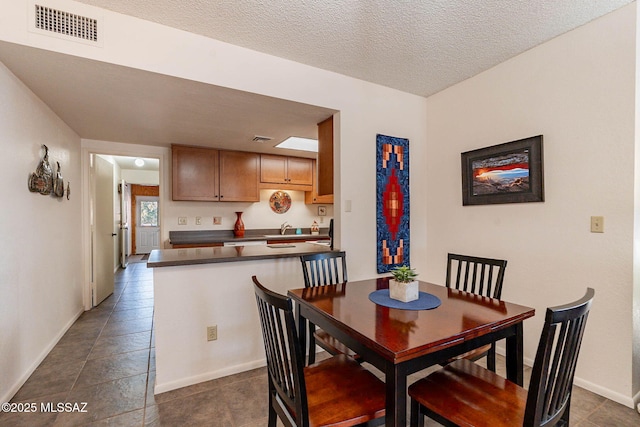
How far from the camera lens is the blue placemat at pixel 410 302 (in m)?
1.51

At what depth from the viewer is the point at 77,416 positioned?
1775 millimetres

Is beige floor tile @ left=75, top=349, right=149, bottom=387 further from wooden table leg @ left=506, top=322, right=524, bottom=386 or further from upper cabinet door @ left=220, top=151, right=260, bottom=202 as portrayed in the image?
wooden table leg @ left=506, top=322, right=524, bottom=386

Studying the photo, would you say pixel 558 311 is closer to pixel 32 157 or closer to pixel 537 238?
pixel 537 238

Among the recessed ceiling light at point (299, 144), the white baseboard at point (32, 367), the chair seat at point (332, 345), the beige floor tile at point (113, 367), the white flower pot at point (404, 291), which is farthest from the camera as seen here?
the recessed ceiling light at point (299, 144)

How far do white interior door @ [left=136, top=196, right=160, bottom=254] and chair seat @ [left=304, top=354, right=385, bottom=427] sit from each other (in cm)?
842

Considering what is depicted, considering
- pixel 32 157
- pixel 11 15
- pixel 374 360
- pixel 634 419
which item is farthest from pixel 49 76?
pixel 634 419

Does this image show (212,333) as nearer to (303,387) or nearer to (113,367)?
(113,367)

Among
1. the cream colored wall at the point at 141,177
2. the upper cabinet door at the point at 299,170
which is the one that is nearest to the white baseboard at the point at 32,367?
the upper cabinet door at the point at 299,170

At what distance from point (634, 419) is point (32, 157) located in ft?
14.1

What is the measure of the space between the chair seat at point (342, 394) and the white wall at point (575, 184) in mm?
1676

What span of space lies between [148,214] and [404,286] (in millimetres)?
8896

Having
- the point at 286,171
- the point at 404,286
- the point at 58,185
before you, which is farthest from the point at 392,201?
the point at 58,185

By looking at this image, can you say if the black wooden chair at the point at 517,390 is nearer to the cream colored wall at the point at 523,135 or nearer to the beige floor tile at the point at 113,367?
the cream colored wall at the point at 523,135

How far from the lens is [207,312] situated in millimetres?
2189
